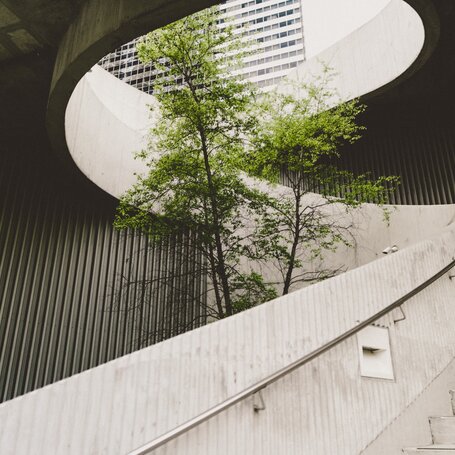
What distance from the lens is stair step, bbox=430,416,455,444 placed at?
111 inches

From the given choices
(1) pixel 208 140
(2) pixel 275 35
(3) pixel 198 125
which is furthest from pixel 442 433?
(2) pixel 275 35

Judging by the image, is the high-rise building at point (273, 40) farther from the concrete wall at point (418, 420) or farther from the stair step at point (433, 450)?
the stair step at point (433, 450)

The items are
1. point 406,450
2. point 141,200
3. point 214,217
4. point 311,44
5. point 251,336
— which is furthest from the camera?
point 311,44

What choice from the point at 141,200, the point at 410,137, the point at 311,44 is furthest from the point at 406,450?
the point at 311,44

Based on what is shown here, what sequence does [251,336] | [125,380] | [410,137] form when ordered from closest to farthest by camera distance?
[125,380] → [251,336] → [410,137]

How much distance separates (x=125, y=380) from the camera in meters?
1.96

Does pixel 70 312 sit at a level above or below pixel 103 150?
below

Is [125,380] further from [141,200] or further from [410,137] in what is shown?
[410,137]

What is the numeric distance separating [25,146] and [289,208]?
411cm

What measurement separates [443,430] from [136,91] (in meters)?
8.87

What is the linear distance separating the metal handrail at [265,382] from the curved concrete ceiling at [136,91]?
4026 mm

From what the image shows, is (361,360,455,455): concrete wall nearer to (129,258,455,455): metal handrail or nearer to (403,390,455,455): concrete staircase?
(403,390,455,455): concrete staircase

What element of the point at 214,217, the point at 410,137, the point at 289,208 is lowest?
the point at 214,217

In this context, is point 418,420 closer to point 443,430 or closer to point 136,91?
point 443,430
